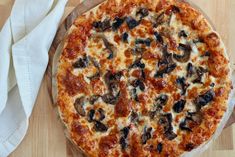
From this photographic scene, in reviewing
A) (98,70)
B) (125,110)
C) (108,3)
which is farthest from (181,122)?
(108,3)

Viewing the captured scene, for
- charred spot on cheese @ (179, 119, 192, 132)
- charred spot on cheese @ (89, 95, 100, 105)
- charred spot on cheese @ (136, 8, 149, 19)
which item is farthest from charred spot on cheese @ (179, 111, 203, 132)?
charred spot on cheese @ (136, 8, 149, 19)

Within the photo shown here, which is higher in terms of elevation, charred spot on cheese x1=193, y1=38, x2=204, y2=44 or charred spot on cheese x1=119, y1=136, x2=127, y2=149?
charred spot on cheese x1=193, y1=38, x2=204, y2=44

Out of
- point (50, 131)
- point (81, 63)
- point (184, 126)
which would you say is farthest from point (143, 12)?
point (50, 131)

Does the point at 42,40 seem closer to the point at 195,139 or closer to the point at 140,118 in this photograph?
the point at 140,118

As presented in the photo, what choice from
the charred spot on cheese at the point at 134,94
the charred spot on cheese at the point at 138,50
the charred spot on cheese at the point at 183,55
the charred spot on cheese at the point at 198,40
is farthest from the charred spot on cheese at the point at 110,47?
the charred spot on cheese at the point at 198,40

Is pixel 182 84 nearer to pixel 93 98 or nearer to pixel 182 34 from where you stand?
pixel 182 34

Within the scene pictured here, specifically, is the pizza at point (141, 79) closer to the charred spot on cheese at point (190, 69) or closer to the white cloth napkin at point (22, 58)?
the charred spot on cheese at point (190, 69)

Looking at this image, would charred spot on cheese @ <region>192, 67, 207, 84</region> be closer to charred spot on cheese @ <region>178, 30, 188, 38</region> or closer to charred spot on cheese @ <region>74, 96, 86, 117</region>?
charred spot on cheese @ <region>178, 30, 188, 38</region>
